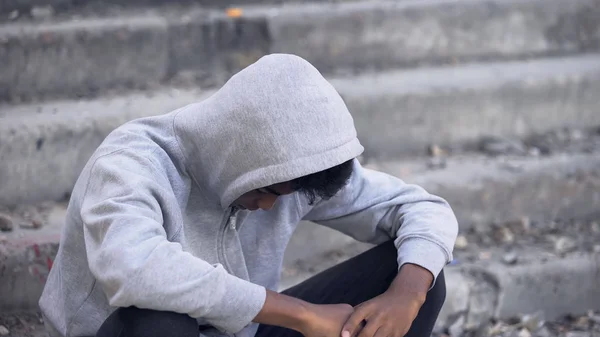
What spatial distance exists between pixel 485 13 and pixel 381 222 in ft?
7.25

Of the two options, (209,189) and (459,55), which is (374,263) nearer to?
(209,189)

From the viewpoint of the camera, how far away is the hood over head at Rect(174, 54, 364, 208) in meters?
1.99

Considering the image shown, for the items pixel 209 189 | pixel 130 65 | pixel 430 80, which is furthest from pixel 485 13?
pixel 209 189

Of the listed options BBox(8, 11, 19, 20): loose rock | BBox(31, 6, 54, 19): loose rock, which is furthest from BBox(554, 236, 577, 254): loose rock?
BBox(8, 11, 19, 20): loose rock

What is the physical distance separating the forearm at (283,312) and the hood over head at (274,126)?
0.98ft

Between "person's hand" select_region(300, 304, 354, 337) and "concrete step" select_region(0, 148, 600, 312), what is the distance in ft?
3.48

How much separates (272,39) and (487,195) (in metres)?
1.29

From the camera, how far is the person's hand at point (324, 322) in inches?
84.0

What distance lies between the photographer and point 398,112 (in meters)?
3.91

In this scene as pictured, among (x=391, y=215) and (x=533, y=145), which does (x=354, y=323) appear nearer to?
(x=391, y=215)

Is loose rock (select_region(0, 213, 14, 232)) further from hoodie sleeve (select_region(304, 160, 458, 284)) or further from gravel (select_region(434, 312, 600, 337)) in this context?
gravel (select_region(434, 312, 600, 337))

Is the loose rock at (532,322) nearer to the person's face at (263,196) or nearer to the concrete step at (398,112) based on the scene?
the concrete step at (398,112)

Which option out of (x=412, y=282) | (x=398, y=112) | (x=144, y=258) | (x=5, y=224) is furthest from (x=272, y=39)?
(x=144, y=258)

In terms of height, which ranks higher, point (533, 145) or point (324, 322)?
point (324, 322)
